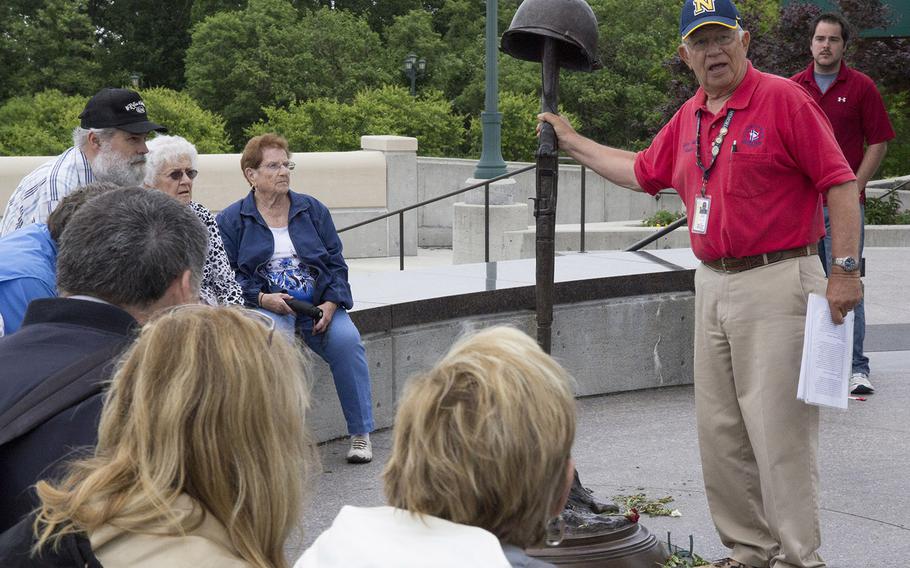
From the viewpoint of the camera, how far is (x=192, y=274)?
2.89 m

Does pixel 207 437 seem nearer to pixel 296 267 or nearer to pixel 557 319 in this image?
pixel 296 267

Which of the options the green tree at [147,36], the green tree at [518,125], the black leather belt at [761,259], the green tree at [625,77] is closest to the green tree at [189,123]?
the green tree at [518,125]

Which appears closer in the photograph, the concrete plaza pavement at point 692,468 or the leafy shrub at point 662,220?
the concrete plaza pavement at point 692,468

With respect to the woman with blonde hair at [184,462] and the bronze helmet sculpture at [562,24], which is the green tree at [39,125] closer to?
the bronze helmet sculpture at [562,24]

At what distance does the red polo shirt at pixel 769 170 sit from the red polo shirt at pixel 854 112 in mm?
2830

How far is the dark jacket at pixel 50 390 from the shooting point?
2387 mm

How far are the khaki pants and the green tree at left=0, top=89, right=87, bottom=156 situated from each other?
64.8ft

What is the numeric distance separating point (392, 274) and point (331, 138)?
54.2 feet

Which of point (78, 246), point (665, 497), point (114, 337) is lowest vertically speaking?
point (665, 497)

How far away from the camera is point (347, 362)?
6047mm

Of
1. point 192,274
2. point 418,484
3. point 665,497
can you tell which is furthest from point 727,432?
point 418,484

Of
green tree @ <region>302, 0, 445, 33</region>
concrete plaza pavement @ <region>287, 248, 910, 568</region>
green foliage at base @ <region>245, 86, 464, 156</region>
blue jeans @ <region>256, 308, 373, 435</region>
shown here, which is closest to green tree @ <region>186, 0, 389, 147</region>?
green foliage at base @ <region>245, 86, 464, 156</region>

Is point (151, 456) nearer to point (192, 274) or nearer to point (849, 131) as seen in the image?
point (192, 274)

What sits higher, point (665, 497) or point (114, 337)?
point (114, 337)
